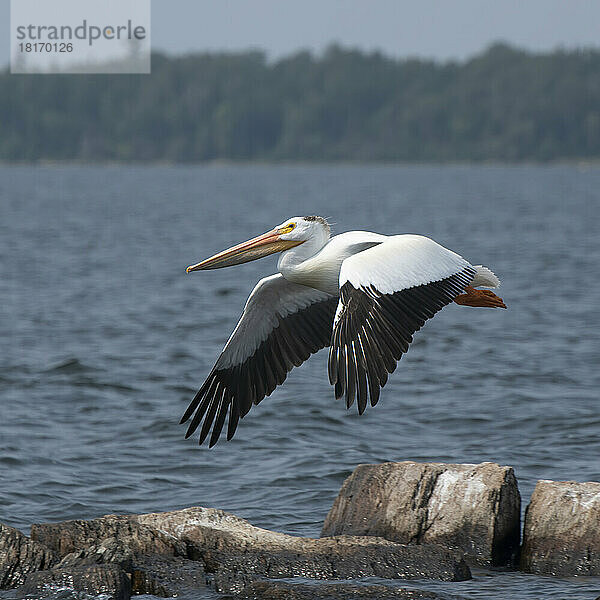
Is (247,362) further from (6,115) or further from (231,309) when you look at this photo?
(6,115)

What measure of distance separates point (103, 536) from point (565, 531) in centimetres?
275

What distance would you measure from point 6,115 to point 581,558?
147754 mm

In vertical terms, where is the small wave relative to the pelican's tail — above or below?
below

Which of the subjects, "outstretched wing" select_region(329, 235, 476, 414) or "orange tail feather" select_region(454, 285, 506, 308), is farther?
"orange tail feather" select_region(454, 285, 506, 308)

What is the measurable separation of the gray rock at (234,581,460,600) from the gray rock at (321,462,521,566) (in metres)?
0.86

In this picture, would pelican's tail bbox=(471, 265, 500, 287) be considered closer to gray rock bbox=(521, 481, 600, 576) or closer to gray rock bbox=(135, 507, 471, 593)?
gray rock bbox=(521, 481, 600, 576)

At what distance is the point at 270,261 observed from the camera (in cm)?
3098

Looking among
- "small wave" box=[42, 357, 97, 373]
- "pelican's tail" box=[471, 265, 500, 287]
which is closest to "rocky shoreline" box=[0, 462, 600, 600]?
"pelican's tail" box=[471, 265, 500, 287]

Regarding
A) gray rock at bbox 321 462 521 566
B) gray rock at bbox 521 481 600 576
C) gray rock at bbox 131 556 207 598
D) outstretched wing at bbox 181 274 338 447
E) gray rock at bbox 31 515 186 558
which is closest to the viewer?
gray rock at bbox 131 556 207 598

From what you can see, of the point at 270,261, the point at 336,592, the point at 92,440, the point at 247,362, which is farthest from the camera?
the point at 270,261

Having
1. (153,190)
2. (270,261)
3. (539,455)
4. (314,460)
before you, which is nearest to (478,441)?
(539,455)

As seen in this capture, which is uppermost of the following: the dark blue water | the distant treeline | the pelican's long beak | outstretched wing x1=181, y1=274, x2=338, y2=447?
the distant treeline

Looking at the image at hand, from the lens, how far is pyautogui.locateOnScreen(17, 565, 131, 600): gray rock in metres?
6.16

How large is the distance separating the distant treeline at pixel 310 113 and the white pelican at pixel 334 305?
135807 millimetres
